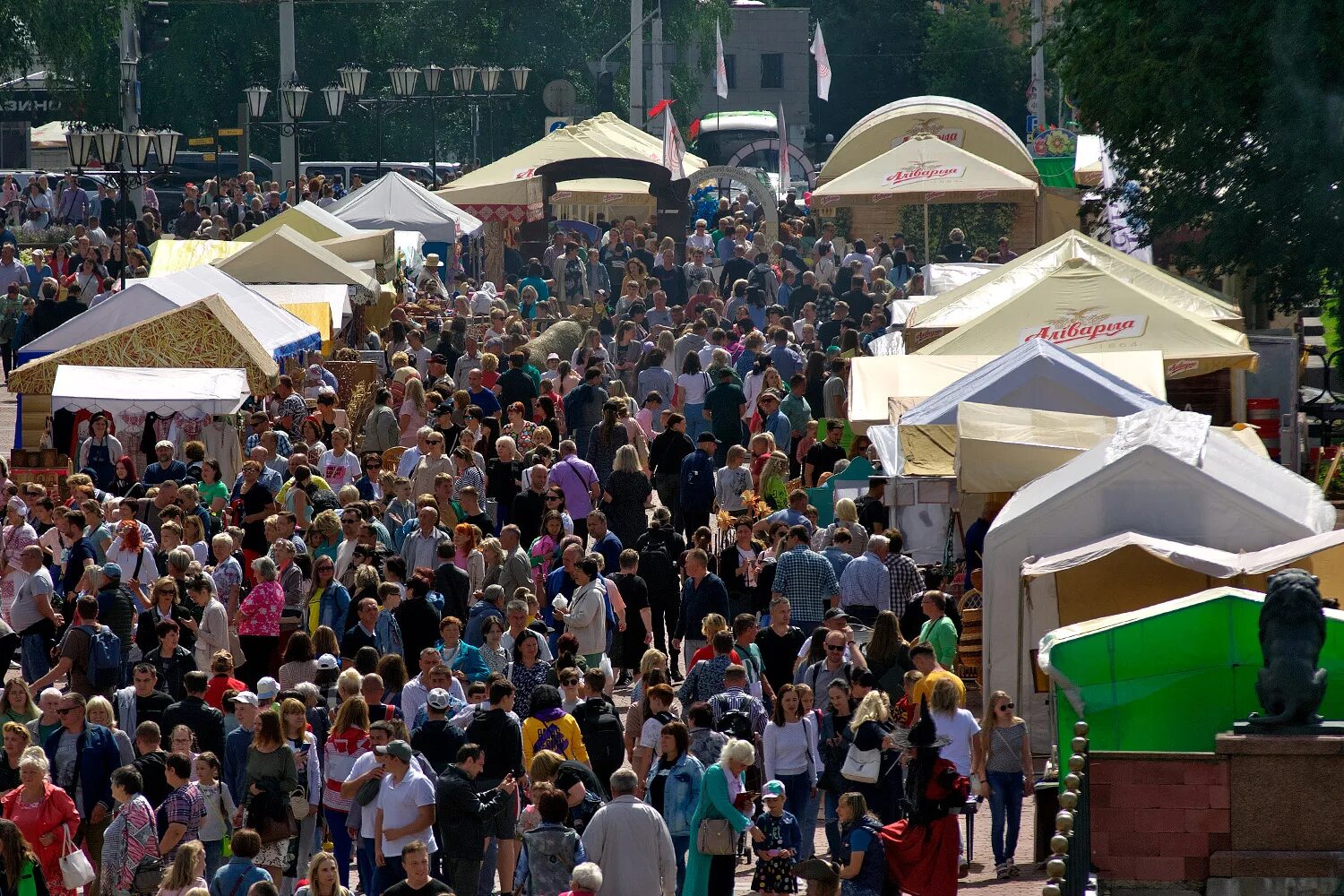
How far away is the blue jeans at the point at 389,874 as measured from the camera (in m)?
10.5

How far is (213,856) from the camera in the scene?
10.8 metres

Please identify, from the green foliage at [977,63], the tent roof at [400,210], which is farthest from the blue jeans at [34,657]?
the green foliage at [977,63]

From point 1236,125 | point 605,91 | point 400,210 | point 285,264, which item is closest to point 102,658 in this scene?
point 285,264

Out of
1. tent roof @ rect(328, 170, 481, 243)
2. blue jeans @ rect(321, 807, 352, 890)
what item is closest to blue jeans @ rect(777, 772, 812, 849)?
blue jeans @ rect(321, 807, 352, 890)

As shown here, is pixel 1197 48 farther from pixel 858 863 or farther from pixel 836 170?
pixel 836 170

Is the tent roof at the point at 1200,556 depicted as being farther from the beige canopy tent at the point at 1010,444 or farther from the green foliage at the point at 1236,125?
the green foliage at the point at 1236,125

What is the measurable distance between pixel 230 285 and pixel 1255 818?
14398 millimetres

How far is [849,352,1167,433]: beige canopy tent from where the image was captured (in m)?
16.8

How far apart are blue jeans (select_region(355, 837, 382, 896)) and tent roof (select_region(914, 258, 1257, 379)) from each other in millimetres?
8940

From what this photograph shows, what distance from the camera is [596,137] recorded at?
1542 inches

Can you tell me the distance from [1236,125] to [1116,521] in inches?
360

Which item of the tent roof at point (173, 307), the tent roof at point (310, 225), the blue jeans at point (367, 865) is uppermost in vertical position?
the tent roof at point (310, 225)

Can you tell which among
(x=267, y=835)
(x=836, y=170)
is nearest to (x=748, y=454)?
(x=267, y=835)

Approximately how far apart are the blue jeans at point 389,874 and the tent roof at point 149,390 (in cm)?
844
